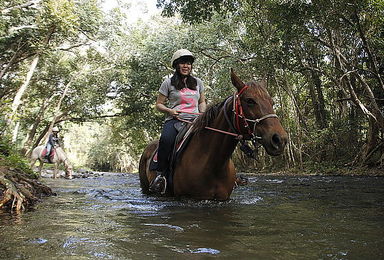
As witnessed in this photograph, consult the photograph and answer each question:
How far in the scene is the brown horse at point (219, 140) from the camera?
388 cm

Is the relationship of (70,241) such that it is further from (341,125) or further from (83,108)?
(83,108)

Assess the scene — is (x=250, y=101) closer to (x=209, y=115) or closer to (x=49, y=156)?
(x=209, y=115)

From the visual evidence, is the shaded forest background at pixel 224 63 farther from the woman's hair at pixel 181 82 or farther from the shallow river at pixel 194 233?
the shallow river at pixel 194 233

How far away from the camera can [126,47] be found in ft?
83.8

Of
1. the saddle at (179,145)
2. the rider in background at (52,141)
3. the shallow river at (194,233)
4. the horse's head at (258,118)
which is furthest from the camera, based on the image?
the rider in background at (52,141)

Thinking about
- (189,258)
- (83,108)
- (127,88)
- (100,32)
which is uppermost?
(100,32)

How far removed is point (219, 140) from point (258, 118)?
32.3 inches

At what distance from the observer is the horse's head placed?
11.4 feet

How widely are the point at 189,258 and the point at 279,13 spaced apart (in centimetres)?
1222

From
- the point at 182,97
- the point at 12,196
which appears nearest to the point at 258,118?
the point at 182,97

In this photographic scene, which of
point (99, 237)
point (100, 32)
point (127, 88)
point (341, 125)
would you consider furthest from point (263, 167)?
point (99, 237)

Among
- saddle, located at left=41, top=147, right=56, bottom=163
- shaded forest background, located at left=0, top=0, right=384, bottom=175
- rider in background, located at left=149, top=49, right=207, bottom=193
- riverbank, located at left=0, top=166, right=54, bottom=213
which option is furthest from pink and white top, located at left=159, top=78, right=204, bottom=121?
saddle, located at left=41, top=147, right=56, bottom=163

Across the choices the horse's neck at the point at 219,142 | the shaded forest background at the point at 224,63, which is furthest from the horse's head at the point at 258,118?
the shaded forest background at the point at 224,63

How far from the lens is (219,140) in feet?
14.6
